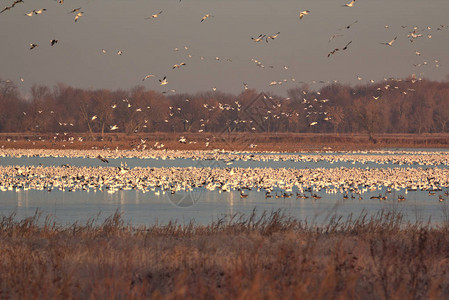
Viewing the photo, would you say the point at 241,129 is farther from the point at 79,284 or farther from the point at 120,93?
the point at 79,284

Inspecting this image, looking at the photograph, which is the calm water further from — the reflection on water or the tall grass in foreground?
the tall grass in foreground

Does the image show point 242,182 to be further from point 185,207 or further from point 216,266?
point 216,266

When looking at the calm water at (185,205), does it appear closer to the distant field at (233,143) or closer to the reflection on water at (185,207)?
the reflection on water at (185,207)

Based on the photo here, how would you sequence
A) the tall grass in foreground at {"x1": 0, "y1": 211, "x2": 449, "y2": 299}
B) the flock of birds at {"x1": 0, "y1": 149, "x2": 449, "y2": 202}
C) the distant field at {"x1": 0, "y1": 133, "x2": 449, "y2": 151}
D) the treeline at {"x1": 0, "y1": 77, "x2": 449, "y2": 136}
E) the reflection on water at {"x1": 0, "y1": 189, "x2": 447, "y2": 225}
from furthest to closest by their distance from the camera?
the treeline at {"x1": 0, "y1": 77, "x2": 449, "y2": 136} → the distant field at {"x1": 0, "y1": 133, "x2": 449, "y2": 151} → the flock of birds at {"x1": 0, "y1": 149, "x2": 449, "y2": 202} → the reflection on water at {"x1": 0, "y1": 189, "x2": 447, "y2": 225} → the tall grass in foreground at {"x1": 0, "y1": 211, "x2": 449, "y2": 299}

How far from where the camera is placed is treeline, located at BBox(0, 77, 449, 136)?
11356 cm

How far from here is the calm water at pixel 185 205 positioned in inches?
779

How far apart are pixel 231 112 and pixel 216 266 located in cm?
12406

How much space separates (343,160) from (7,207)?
33.2 metres

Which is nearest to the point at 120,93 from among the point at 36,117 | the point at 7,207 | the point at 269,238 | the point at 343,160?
the point at 36,117

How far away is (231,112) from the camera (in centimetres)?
13312

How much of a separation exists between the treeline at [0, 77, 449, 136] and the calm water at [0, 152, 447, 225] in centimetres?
8120

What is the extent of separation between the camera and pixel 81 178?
31281mm

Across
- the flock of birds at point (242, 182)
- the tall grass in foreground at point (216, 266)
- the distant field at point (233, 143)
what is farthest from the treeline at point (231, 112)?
the tall grass in foreground at point (216, 266)

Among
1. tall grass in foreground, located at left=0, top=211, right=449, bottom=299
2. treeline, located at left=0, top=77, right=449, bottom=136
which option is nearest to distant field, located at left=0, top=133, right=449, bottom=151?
treeline, located at left=0, top=77, right=449, bottom=136
